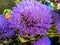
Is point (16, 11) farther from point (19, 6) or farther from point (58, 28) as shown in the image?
point (58, 28)

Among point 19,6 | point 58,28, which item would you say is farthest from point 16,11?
point 58,28
